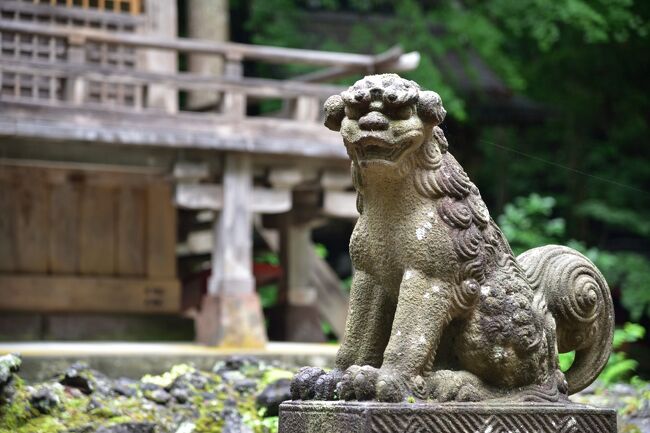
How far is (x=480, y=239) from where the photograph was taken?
532cm

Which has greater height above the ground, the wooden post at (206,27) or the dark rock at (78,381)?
the wooden post at (206,27)

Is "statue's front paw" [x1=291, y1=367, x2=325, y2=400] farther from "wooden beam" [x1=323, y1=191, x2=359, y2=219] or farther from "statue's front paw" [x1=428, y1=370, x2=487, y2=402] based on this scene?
"wooden beam" [x1=323, y1=191, x2=359, y2=219]

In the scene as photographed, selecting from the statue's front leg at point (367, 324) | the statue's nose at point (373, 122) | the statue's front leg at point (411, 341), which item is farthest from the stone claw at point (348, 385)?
the statue's nose at point (373, 122)

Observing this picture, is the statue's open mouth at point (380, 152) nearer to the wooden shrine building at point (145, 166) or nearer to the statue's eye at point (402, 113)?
the statue's eye at point (402, 113)

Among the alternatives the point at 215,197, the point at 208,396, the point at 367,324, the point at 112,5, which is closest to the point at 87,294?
the point at 215,197

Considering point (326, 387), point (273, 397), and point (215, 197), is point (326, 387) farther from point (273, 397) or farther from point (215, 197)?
point (215, 197)

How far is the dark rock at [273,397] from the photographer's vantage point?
7.50 meters

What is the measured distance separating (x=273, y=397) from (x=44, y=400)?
1461 mm

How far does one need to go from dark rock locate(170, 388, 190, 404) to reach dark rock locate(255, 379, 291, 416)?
55 cm

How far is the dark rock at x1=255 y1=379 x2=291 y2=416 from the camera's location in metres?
7.50

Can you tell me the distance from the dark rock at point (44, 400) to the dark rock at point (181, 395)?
86cm

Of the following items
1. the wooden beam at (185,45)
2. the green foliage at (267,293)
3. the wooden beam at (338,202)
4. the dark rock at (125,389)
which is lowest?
the green foliage at (267,293)

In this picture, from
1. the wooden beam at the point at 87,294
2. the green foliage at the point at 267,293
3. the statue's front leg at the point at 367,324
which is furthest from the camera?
the green foliage at the point at 267,293

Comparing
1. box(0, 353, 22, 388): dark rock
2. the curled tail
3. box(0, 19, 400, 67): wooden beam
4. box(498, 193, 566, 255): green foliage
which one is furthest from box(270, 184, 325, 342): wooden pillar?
the curled tail
